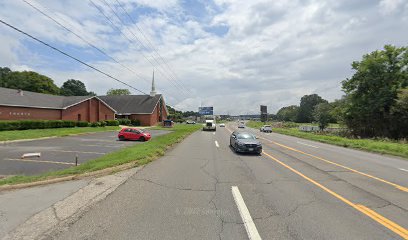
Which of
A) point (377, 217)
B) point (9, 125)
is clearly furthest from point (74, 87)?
point (377, 217)

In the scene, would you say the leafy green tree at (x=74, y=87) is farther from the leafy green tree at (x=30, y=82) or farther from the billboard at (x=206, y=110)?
the billboard at (x=206, y=110)

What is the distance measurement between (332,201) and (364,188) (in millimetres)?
2348

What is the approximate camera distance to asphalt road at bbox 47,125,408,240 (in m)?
5.04

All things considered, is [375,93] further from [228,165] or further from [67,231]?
[67,231]

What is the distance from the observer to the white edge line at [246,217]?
4.88m

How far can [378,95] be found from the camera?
39.8 metres

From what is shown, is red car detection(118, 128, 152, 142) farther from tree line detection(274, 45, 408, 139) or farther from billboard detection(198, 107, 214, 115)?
billboard detection(198, 107, 214, 115)

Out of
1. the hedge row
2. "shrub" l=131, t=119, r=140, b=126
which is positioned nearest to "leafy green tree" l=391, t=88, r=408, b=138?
the hedge row

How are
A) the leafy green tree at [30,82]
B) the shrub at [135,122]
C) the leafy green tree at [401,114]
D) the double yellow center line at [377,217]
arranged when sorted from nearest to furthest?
the double yellow center line at [377,217], the leafy green tree at [401,114], the shrub at [135,122], the leafy green tree at [30,82]

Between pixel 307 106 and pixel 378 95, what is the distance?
110m


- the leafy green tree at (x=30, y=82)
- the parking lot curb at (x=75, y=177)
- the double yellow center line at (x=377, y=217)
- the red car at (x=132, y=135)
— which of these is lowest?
the double yellow center line at (x=377, y=217)

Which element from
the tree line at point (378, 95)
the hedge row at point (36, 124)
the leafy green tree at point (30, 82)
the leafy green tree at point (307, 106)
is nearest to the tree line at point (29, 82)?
the leafy green tree at point (30, 82)

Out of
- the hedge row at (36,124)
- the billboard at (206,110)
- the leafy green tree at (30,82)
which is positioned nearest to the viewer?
the hedge row at (36,124)

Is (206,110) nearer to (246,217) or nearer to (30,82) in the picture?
(30,82)
